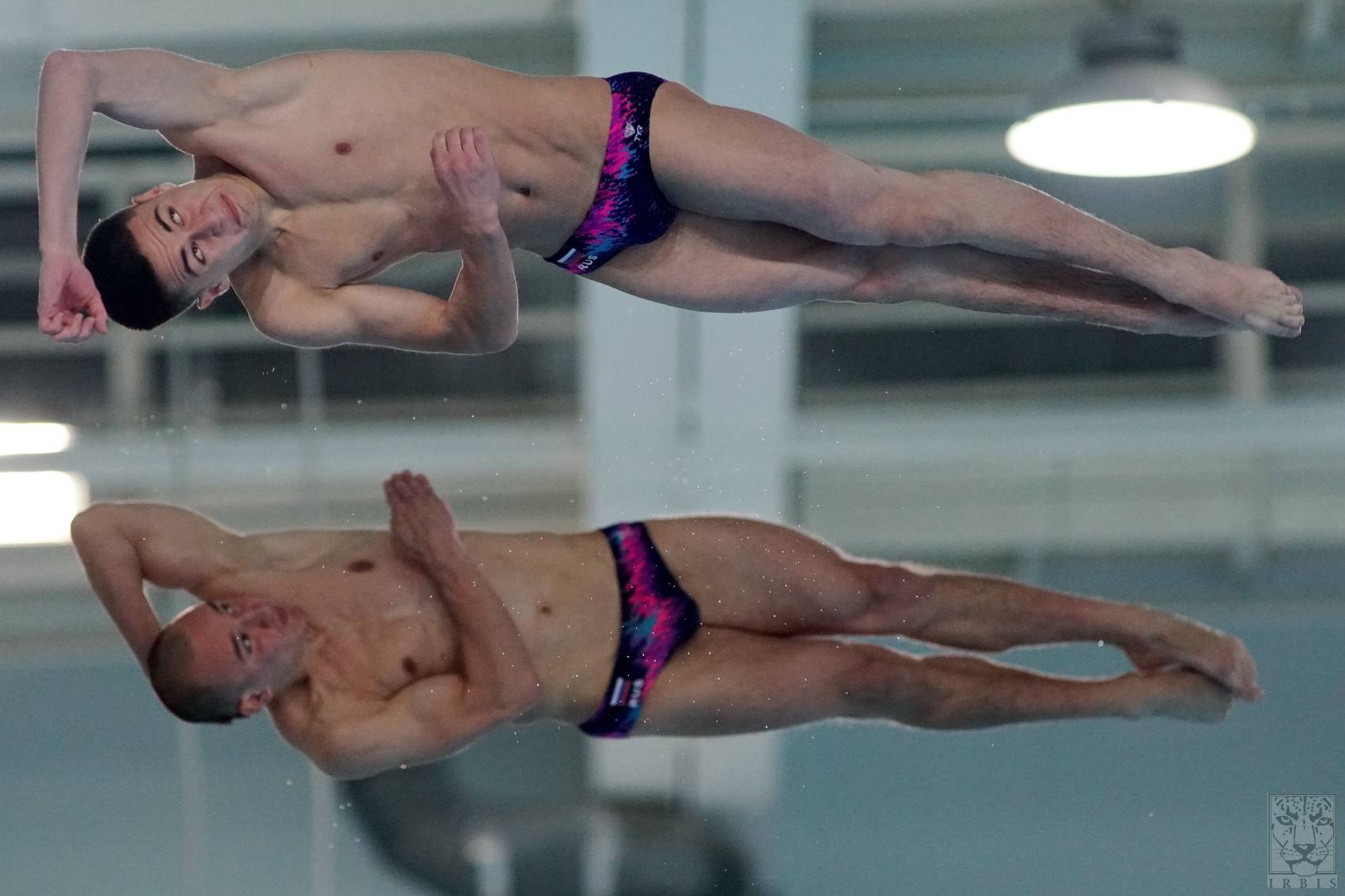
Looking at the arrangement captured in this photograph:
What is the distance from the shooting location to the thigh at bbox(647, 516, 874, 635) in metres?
2.23

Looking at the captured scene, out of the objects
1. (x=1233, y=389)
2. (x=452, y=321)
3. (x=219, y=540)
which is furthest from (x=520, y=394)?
(x=1233, y=389)

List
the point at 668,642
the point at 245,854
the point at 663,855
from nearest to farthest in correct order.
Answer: the point at 668,642, the point at 245,854, the point at 663,855

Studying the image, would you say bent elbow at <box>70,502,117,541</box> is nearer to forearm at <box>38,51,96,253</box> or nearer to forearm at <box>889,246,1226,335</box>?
forearm at <box>38,51,96,253</box>

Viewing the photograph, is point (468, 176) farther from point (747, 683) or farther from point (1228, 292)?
point (1228, 292)

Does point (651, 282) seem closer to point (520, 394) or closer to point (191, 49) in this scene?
point (520, 394)

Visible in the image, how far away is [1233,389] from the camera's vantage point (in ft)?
10.9

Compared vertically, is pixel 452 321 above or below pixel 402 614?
above

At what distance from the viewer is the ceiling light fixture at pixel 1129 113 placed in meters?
2.83

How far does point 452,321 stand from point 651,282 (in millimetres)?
363

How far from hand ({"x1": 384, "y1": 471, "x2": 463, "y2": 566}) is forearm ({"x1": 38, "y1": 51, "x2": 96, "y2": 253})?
0.71 meters

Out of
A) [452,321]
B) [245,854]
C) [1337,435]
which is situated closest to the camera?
[452,321]

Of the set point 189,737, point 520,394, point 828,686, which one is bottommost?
point 189,737

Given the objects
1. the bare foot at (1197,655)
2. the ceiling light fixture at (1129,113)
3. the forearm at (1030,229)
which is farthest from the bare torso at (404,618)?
the ceiling light fixture at (1129,113)

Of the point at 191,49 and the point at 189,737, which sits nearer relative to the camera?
the point at 189,737
